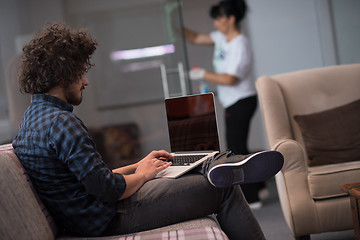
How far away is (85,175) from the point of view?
53.1 inches

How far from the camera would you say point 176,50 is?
4.02m

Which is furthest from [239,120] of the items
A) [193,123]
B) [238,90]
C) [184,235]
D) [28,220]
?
[28,220]

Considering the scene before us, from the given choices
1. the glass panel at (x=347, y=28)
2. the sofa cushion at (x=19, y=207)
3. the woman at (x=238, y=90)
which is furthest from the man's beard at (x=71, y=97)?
the glass panel at (x=347, y=28)

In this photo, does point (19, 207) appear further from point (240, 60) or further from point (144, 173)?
point (240, 60)

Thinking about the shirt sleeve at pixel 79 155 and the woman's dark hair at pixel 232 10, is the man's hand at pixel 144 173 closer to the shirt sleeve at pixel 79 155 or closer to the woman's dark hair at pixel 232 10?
the shirt sleeve at pixel 79 155

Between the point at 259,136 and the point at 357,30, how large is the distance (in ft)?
4.69

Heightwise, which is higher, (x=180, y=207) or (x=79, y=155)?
(x=79, y=155)

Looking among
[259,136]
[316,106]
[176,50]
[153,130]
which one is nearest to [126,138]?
[153,130]

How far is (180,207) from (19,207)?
1.74ft

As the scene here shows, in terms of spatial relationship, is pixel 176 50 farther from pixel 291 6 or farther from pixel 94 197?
pixel 94 197

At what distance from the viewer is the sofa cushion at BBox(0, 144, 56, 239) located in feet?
4.14

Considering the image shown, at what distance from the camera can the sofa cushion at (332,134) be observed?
248cm

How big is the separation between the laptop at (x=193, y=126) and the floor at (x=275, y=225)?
0.84 meters

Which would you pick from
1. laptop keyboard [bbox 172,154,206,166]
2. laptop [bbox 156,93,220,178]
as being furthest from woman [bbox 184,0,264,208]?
laptop keyboard [bbox 172,154,206,166]
